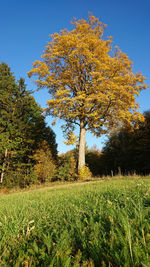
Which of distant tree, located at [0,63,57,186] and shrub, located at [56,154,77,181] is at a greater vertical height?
distant tree, located at [0,63,57,186]

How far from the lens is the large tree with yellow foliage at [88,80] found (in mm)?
12773

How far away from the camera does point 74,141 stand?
13.9 metres

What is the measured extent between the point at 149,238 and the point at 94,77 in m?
14.2

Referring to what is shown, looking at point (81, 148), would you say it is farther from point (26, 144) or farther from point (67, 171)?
point (26, 144)

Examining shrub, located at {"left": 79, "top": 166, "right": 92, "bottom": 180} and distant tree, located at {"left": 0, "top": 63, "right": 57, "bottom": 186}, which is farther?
distant tree, located at {"left": 0, "top": 63, "right": 57, "bottom": 186}

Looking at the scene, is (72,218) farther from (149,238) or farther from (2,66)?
(2,66)

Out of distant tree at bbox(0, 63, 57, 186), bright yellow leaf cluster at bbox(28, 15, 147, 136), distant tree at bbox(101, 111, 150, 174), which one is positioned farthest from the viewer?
distant tree at bbox(101, 111, 150, 174)

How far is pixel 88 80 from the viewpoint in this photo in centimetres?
Answer: 1479

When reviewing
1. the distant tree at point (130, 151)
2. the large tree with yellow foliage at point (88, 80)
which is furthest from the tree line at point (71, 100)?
the distant tree at point (130, 151)

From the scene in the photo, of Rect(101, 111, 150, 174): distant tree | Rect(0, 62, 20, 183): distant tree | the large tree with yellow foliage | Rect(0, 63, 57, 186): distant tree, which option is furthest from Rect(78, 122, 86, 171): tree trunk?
Rect(101, 111, 150, 174): distant tree

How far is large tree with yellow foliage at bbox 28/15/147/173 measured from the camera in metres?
12.8

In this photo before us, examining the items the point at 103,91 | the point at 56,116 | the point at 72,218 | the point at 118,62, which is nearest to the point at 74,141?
the point at 56,116

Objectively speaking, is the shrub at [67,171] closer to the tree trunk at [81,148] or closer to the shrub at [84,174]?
the shrub at [84,174]

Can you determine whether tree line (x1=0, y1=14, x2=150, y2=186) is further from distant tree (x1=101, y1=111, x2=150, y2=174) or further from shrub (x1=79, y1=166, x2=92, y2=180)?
distant tree (x1=101, y1=111, x2=150, y2=174)
